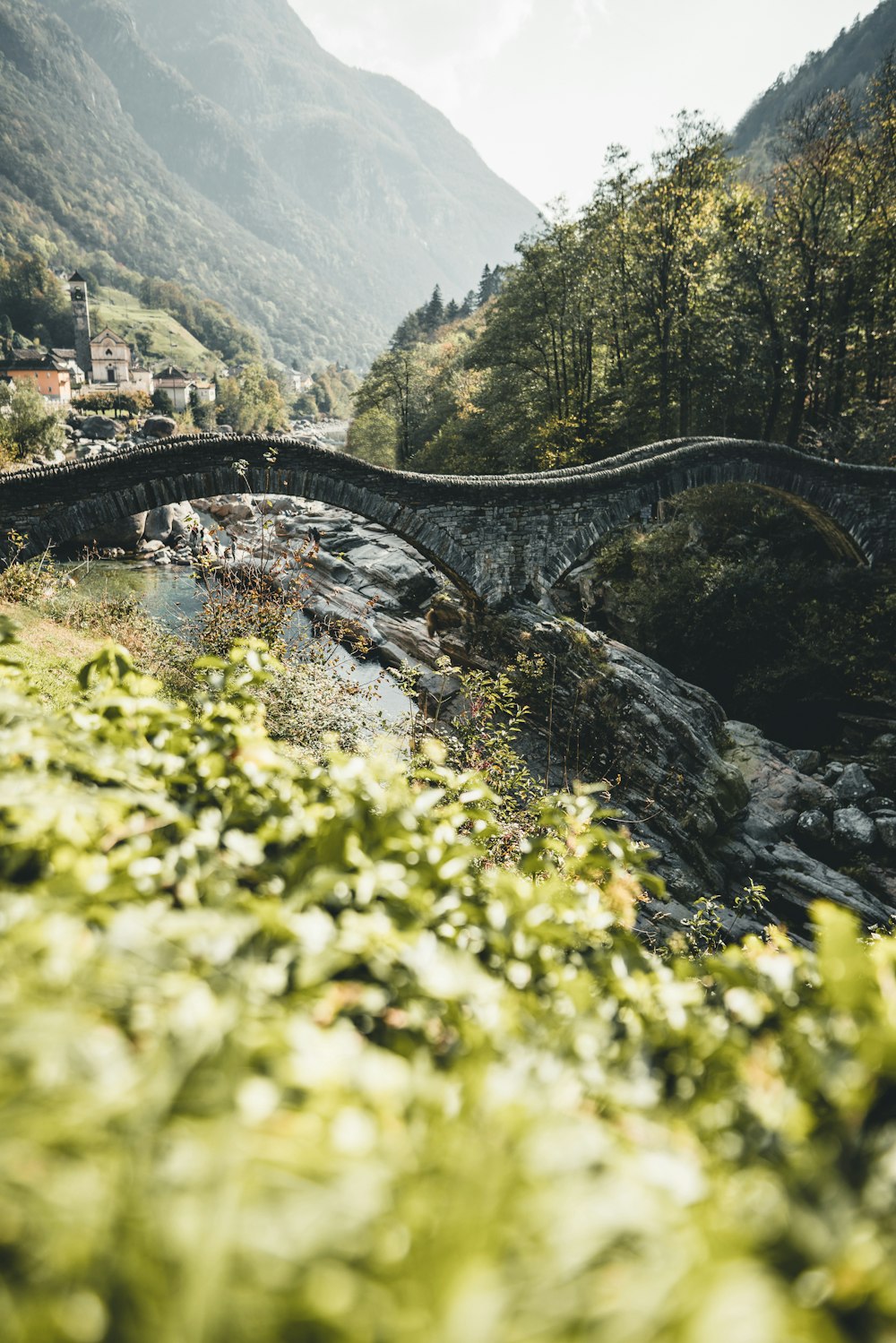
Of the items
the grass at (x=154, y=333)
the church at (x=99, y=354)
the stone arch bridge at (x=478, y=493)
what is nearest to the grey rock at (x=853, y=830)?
the stone arch bridge at (x=478, y=493)

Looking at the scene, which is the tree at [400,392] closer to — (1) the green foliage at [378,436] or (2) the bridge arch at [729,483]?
(1) the green foliage at [378,436]

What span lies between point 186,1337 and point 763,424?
24.7 metres

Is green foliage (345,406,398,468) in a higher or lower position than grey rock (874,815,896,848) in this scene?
higher

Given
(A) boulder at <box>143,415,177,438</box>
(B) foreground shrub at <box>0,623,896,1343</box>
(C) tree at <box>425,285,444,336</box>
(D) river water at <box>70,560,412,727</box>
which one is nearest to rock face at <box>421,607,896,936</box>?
(D) river water at <box>70,560,412,727</box>

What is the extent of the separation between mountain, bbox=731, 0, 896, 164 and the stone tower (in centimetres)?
9098

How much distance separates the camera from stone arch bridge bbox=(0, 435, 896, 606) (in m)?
9.09

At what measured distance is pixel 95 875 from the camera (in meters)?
1.21

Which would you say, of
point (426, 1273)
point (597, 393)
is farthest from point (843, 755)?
point (597, 393)

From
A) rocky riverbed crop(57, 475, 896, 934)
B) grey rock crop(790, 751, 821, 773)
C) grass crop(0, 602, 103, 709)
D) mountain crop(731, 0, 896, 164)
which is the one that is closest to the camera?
grass crop(0, 602, 103, 709)

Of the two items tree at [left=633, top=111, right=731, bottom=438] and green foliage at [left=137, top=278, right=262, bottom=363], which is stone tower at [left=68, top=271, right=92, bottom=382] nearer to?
green foliage at [left=137, top=278, right=262, bottom=363]

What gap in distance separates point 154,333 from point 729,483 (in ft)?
448

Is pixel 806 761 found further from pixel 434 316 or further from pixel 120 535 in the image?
pixel 434 316

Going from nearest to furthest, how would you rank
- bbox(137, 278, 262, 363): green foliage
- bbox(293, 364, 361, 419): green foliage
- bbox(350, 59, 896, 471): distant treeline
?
bbox(350, 59, 896, 471): distant treeline < bbox(293, 364, 361, 419): green foliage < bbox(137, 278, 262, 363): green foliage

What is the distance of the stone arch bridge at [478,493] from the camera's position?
9.09 meters
